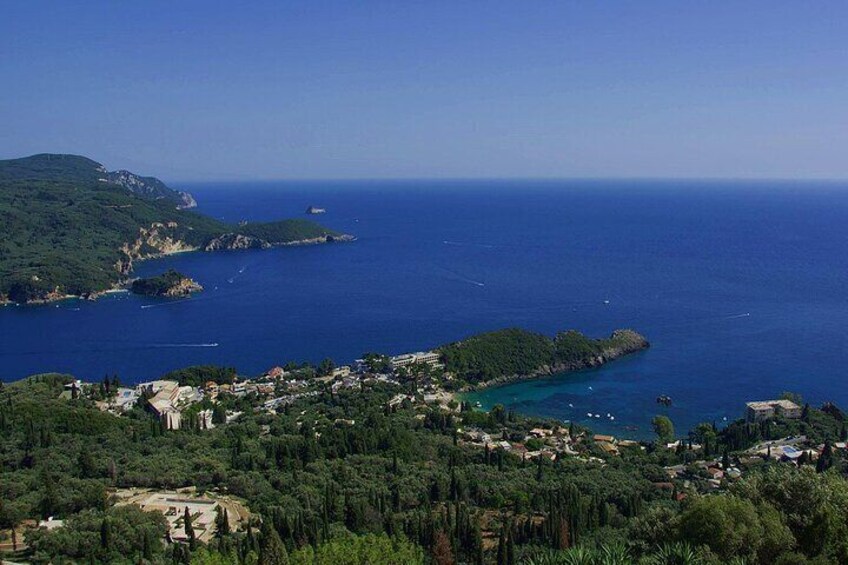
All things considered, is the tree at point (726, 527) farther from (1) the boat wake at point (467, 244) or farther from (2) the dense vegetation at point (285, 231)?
(2) the dense vegetation at point (285, 231)

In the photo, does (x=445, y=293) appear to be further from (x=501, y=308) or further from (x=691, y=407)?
(x=691, y=407)

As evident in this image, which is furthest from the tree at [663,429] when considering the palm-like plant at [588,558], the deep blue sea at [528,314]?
the palm-like plant at [588,558]

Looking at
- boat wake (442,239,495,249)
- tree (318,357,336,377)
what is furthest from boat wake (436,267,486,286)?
tree (318,357,336,377)

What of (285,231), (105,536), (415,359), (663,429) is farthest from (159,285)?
(105,536)

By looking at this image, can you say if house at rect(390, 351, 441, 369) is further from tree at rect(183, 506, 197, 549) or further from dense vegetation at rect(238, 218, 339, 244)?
dense vegetation at rect(238, 218, 339, 244)

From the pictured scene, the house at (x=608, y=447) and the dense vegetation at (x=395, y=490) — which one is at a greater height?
the dense vegetation at (x=395, y=490)

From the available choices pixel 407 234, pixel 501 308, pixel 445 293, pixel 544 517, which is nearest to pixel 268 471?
pixel 544 517

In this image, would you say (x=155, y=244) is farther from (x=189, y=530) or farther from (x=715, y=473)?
(x=715, y=473)
